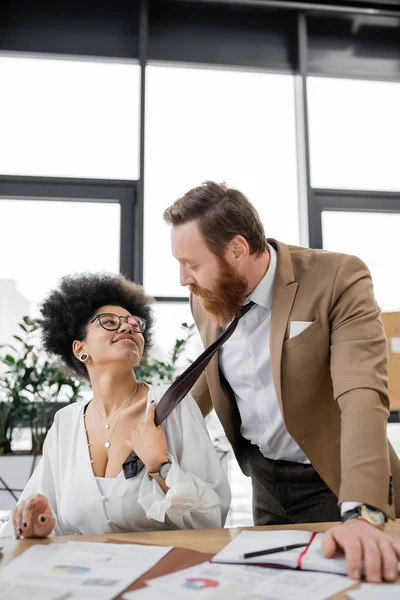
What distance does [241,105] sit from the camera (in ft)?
14.2

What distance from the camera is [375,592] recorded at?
33.8 inches

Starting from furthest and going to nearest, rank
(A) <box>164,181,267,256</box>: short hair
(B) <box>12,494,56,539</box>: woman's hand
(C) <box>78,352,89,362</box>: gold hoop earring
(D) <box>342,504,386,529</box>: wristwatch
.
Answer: (C) <box>78,352,89,362</box>: gold hoop earring, (A) <box>164,181,267,256</box>: short hair, (B) <box>12,494,56,539</box>: woman's hand, (D) <box>342,504,386,529</box>: wristwatch

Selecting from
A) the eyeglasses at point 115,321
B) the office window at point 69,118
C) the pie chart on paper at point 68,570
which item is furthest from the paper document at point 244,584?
the office window at point 69,118

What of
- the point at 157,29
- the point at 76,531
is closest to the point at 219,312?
the point at 76,531

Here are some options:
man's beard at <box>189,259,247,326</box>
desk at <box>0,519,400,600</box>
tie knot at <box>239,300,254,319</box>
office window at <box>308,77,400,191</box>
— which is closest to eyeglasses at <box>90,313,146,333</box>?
man's beard at <box>189,259,247,326</box>

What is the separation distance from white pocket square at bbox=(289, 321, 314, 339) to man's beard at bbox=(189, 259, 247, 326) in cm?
21

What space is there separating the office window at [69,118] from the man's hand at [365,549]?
3.36 metres

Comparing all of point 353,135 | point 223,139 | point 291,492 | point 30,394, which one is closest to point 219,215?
point 291,492

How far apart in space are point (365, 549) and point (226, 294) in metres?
0.95

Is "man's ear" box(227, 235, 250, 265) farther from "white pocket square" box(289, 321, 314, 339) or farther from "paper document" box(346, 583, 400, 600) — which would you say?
"paper document" box(346, 583, 400, 600)

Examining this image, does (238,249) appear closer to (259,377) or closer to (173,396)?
(259,377)

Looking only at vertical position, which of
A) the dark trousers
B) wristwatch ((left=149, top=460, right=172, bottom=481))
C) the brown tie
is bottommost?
the dark trousers

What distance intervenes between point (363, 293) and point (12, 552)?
3.63 feet

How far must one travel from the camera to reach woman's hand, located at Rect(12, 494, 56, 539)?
1.28 m
